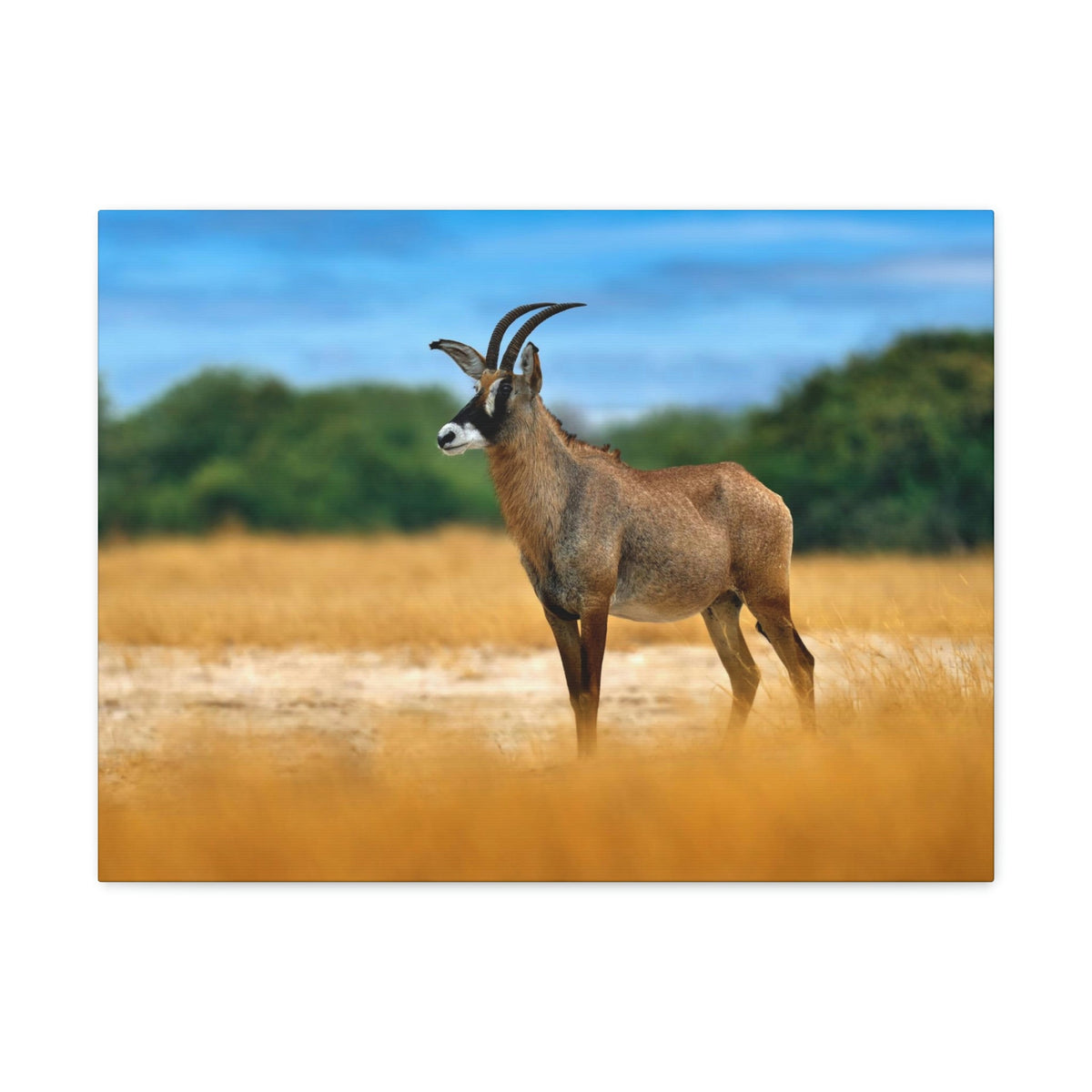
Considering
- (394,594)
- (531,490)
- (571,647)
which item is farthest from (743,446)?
(394,594)

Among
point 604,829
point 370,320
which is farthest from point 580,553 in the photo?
point 370,320

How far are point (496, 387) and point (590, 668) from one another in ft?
4.27

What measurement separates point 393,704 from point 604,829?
1641mm

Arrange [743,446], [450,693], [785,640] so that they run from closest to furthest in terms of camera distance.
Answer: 1. [785,640]
2. [743,446]
3. [450,693]

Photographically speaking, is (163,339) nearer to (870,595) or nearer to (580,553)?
(580,553)

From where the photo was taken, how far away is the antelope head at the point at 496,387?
5.97 meters

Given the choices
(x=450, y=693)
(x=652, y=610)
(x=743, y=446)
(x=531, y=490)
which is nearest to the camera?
(x=531, y=490)

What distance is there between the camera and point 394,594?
8.52 metres

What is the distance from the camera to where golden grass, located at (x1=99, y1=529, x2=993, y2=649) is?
6.68 meters

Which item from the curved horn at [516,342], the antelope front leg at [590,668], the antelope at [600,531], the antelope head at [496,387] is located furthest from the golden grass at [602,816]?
the curved horn at [516,342]

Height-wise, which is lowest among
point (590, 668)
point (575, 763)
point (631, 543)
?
point (575, 763)

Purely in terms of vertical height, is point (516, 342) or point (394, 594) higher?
point (516, 342)

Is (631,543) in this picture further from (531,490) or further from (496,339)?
(496,339)

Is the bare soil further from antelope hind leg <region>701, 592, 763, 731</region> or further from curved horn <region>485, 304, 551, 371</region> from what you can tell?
curved horn <region>485, 304, 551, 371</region>
